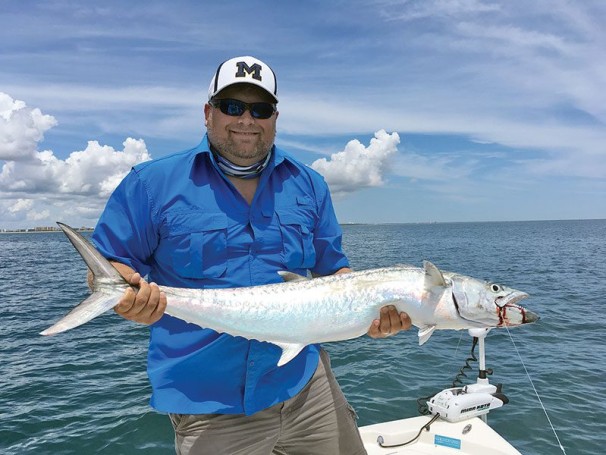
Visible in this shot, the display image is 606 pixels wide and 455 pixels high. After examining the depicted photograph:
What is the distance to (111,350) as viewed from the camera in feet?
44.8

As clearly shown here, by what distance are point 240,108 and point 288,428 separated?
2438mm

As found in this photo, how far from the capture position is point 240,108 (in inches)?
137

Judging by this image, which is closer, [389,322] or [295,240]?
[389,322]

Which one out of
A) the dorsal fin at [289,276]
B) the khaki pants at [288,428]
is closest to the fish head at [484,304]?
the dorsal fin at [289,276]

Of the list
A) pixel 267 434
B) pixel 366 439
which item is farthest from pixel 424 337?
pixel 366 439

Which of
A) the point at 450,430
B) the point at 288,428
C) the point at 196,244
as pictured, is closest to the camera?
the point at 196,244

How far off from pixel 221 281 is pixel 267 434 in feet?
3.79

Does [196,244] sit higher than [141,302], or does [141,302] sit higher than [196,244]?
[196,244]

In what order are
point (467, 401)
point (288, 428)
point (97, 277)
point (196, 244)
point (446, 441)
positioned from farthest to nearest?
point (467, 401), point (446, 441), point (288, 428), point (196, 244), point (97, 277)

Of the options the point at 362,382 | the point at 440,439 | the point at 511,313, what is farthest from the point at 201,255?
the point at 362,382

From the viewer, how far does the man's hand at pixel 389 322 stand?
11.1ft

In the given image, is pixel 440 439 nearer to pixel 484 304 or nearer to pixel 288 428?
pixel 288 428

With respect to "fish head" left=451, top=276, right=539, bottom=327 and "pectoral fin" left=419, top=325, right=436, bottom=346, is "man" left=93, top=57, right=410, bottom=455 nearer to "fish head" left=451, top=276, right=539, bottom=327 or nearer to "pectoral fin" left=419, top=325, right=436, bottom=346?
"pectoral fin" left=419, top=325, right=436, bottom=346

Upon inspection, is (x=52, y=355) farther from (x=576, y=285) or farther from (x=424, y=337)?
(x=576, y=285)
